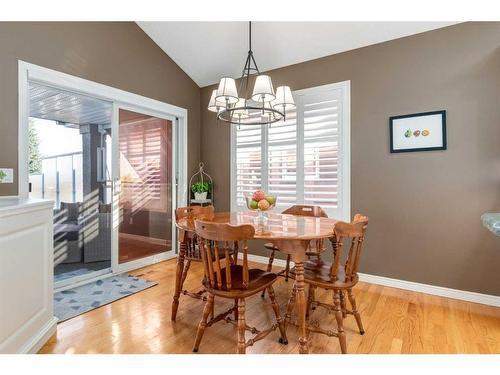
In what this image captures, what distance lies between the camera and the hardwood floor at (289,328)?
1.85 meters

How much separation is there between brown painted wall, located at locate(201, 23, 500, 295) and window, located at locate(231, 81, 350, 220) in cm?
12

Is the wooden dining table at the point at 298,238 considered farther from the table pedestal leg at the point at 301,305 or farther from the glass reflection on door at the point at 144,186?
the glass reflection on door at the point at 144,186

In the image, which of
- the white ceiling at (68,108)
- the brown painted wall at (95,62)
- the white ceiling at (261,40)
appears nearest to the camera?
the brown painted wall at (95,62)

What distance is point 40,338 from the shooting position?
1.83m

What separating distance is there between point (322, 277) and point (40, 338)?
1.92 meters

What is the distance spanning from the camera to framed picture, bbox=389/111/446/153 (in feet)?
8.83

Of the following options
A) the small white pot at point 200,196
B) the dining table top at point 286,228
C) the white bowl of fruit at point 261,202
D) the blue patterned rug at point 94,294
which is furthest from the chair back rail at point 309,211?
the blue patterned rug at point 94,294

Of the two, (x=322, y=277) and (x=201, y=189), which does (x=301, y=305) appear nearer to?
(x=322, y=277)

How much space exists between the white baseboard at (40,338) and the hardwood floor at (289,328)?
44 mm

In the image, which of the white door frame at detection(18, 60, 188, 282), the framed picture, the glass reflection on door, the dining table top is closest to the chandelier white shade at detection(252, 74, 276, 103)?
the dining table top

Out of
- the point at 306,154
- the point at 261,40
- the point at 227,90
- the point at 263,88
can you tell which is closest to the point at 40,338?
the point at 227,90

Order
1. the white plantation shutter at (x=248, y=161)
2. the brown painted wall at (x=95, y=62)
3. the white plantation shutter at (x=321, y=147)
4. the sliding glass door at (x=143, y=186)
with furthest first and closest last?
the white plantation shutter at (x=248, y=161) → the sliding glass door at (x=143, y=186) → the white plantation shutter at (x=321, y=147) → the brown painted wall at (x=95, y=62)

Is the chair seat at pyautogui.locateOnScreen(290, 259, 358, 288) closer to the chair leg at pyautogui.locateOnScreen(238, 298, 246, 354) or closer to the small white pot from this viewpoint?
the chair leg at pyautogui.locateOnScreen(238, 298, 246, 354)

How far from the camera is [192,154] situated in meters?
4.23
